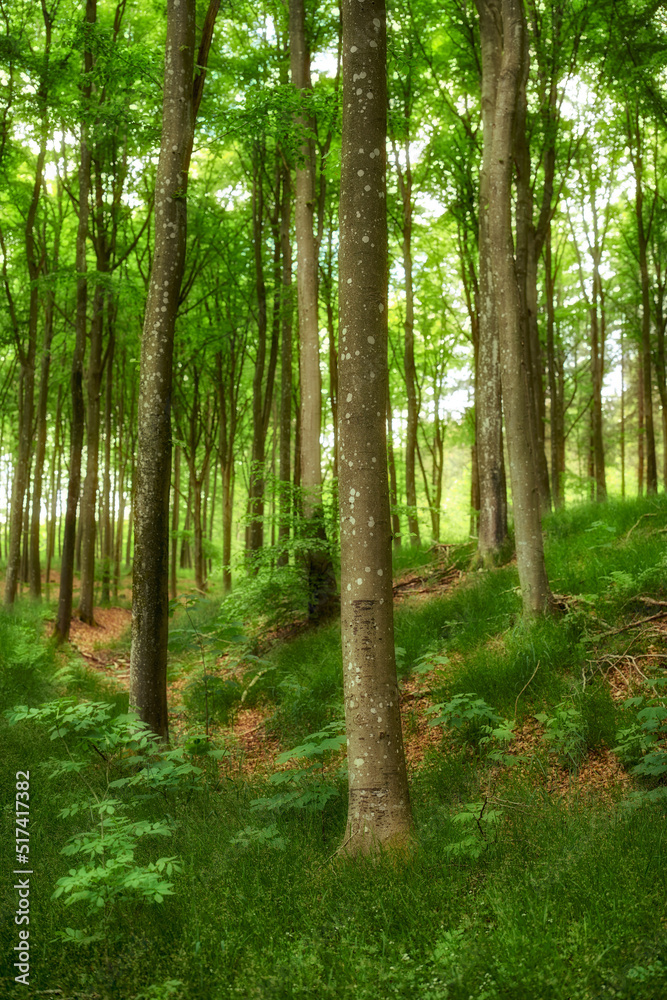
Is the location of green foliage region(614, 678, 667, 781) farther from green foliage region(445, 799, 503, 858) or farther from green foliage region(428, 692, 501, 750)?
green foliage region(445, 799, 503, 858)

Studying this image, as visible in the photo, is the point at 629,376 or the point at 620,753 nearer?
the point at 620,753

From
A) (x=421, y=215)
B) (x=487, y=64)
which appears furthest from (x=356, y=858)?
(x=421, y=215)

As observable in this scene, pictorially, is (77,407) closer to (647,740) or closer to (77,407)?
(77,407)

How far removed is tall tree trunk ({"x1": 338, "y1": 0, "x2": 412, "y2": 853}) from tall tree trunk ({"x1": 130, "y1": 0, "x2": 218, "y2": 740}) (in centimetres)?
283

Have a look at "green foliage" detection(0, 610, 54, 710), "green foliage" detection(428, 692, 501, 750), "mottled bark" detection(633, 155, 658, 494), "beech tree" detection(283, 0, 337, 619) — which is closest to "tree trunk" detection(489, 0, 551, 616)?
"green foliage" detection(428, 692, 501, 750)

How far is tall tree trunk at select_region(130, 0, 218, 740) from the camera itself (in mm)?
6590

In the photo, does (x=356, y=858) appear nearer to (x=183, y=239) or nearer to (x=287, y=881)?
(x=287, y=881)

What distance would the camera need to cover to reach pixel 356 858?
3.90m

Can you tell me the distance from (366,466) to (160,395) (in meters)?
3.17

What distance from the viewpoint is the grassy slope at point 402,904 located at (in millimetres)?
2914

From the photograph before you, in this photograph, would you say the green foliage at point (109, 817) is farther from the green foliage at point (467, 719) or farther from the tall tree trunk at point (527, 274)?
the tall tree trunk at point (527, 274)

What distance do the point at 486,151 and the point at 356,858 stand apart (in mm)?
8891

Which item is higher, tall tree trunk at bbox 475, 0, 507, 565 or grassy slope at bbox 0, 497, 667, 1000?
tall tree trunk at bbox 475, 0, 507, 565

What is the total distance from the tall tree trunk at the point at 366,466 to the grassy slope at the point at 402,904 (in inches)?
16.9
